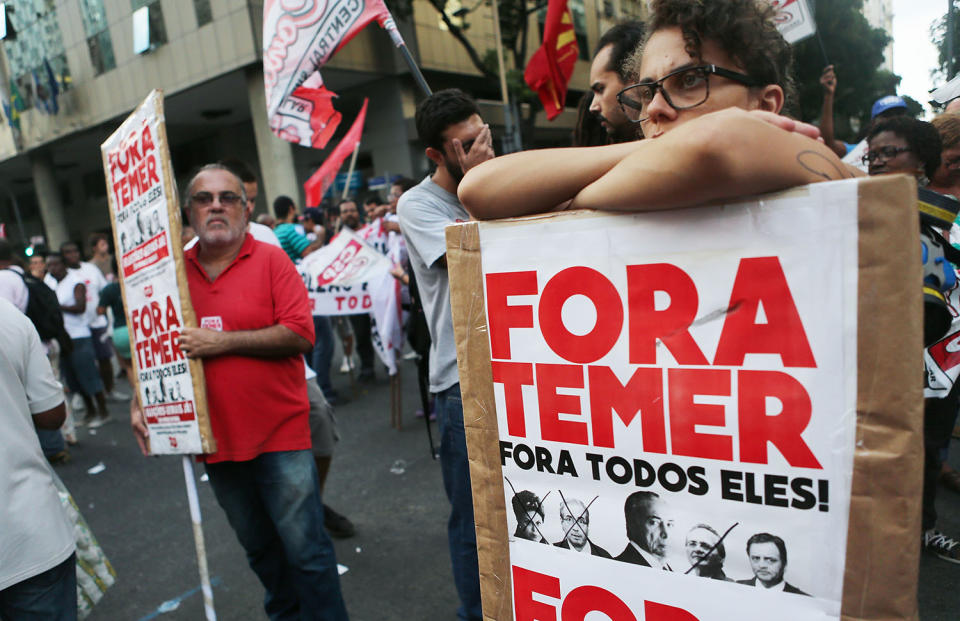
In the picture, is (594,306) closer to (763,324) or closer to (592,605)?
(763,324)

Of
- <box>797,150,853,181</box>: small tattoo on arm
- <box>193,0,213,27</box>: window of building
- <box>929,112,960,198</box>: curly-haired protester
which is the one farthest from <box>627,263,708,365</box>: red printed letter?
<box>193,0,213,27</box>: window of building

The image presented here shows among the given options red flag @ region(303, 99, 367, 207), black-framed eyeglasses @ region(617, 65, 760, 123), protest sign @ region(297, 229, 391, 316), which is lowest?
protest sign @ region(297, 229, 391, 316)

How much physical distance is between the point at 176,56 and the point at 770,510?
19.4 meters

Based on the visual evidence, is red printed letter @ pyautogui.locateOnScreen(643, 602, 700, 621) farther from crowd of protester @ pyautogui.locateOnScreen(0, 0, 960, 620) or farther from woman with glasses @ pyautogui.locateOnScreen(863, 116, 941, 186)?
woman with glasses @ pyautogui.locateOnScreen(863, 116, 941, 186)

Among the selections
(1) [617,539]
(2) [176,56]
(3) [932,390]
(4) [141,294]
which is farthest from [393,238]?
(2) [176,56]

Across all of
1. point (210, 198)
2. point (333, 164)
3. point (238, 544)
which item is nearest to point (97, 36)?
point (333, 164)

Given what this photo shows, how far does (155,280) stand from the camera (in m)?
2.24

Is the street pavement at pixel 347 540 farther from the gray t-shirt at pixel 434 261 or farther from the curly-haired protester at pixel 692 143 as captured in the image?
the curly-haired protester at pixel 692 143

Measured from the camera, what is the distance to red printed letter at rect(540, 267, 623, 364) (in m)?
0.95

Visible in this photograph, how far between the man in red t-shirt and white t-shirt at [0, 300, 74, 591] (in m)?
0.46

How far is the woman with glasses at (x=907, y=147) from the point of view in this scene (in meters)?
2.75

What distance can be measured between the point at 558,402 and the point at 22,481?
1.72 meters

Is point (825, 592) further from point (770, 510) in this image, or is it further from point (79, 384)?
point (79, 384)

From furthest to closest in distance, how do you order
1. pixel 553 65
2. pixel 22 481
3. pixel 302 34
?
pixel 553 65 < pixel 302 34 < pixel 22 481
